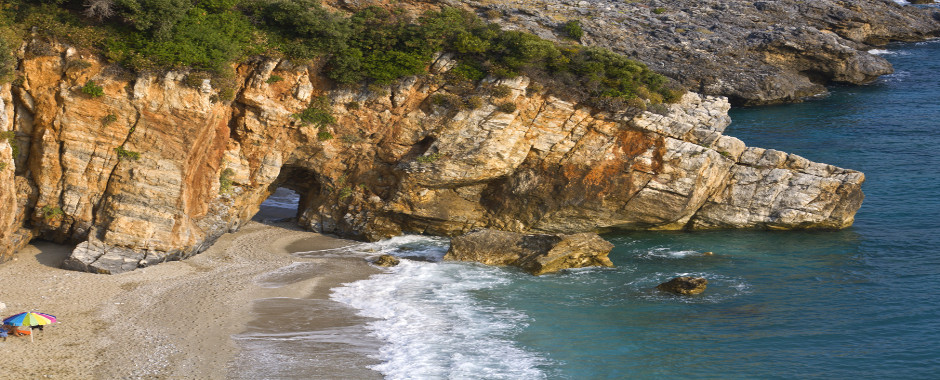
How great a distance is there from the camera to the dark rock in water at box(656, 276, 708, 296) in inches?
1101

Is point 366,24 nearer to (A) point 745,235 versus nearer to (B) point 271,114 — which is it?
(B) point 271,114

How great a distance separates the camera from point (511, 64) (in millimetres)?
34469

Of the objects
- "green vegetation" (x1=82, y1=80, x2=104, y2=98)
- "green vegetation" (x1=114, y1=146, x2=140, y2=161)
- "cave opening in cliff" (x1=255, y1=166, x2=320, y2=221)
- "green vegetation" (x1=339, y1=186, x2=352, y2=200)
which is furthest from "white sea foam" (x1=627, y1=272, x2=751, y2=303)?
"green vegetation" (x1=82, y1=80, x2=104, y2=98)

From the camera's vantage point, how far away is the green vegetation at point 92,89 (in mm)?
28672

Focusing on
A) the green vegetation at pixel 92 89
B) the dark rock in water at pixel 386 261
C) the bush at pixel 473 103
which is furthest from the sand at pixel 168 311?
the bush at pixel 473 103

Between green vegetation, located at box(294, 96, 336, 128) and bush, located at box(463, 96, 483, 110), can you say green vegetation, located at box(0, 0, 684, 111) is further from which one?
bush, located at box(463, 96, 483, 110)

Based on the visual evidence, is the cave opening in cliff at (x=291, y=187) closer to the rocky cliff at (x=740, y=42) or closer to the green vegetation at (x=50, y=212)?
the green vegetation at (x=50, y=212)

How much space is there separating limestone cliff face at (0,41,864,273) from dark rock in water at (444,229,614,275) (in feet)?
10.7

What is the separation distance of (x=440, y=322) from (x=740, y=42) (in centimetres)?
4651

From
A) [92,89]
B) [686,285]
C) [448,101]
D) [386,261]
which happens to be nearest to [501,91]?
[448,101]

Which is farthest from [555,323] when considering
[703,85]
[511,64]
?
[703,85]

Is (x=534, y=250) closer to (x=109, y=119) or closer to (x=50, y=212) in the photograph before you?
(x=109, y=119)

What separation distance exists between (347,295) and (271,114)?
10271 mm

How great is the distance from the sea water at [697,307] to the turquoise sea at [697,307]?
70mm
